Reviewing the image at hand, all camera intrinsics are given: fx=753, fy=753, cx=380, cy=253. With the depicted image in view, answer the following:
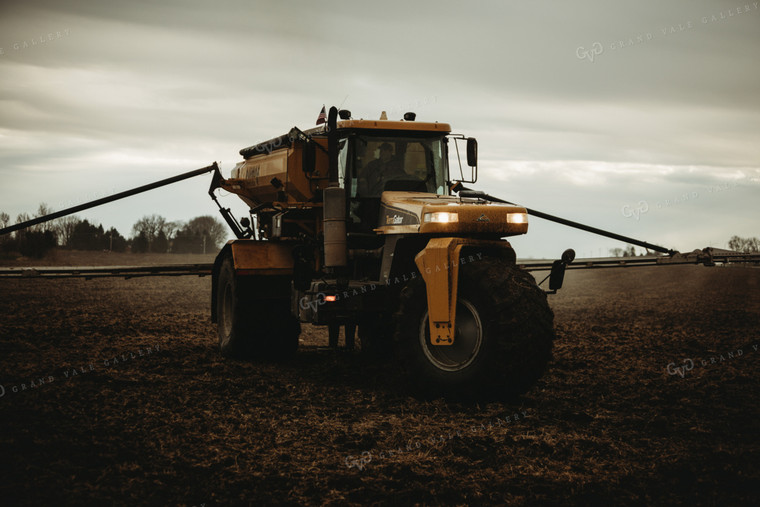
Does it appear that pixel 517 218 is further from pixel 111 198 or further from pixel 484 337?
pixel 111 198

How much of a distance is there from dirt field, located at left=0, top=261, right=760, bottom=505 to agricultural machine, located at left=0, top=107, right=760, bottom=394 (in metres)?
0.55

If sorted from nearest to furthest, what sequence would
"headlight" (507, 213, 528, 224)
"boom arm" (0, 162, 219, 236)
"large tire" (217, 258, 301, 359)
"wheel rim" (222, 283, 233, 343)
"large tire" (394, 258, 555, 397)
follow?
"large tire" (394, 258, 555, 397) < "headlight" (507, 213, 528, 224) < "large tire" (217, 258, 301, 359) < "wheel rim" (222, 283, 233, 343) < "boom arm" (0, 162, 219, 236)

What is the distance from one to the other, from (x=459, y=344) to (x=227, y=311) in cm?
554

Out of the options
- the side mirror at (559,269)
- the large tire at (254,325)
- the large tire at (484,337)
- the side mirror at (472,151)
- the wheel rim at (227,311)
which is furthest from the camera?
the wheel rim at (227,311)

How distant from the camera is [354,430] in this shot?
692 centimetres

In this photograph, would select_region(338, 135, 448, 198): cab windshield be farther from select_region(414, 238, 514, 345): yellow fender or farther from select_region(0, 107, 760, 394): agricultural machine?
select_region(414, 238, 514, 345): yellow fender

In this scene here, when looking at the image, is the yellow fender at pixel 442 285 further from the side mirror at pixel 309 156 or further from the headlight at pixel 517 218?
the side mirror at pixel 309 156

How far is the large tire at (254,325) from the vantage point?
37.1 feet

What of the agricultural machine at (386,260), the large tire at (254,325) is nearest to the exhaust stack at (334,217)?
the agricultural machine at (386,260)

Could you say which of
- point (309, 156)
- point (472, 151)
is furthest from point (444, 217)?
point (309, 156)

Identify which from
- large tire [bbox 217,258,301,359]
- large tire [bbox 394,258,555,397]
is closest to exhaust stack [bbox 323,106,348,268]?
large tire [bbox 394,258,555,397]

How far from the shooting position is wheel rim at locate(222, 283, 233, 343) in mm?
11906

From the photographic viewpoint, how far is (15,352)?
446 inches

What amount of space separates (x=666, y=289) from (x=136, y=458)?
2381 cm
